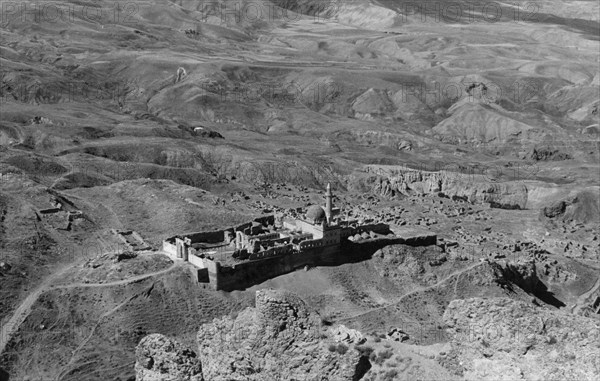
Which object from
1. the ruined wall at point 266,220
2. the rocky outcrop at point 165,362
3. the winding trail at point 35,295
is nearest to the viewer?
the rocky outcrop at point 165,362

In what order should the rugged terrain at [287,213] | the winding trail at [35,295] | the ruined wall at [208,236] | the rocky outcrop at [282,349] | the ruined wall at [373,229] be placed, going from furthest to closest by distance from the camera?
the ruined wall at [373,229]
the ruined wall at [208,236]
the winding trail at [35,295]
the rugged terrain at [287,213]
the rocky outcrop at [282,349]

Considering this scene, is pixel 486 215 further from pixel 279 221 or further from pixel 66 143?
pixel 66 143

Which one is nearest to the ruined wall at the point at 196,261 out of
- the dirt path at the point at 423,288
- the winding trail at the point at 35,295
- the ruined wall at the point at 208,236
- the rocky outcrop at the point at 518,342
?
the winding trail at the point at 35,295

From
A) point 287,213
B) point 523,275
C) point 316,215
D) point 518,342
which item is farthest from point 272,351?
point 287,213

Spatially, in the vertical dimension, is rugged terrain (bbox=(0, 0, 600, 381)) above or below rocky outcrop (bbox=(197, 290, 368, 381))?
below

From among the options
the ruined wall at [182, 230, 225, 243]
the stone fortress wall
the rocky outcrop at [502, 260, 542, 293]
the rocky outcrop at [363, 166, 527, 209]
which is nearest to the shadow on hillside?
the stone fortress wall

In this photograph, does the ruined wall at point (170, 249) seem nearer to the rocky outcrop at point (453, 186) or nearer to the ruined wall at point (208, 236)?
the ruined wall at point (208, 236)

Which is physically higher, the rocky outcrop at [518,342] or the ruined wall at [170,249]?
the rocky outcrop at [518,342]

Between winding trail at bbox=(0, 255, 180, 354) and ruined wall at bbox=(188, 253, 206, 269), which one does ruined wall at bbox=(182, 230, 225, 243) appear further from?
winding trail at bbox=(0, 255, 180, 354)
